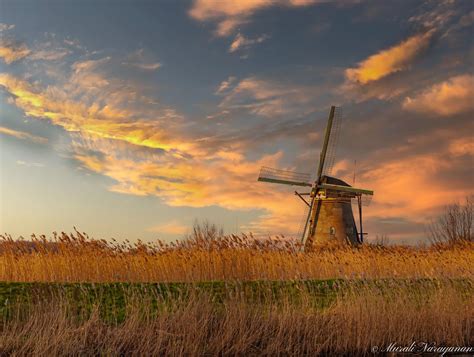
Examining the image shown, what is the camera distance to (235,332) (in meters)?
7.64

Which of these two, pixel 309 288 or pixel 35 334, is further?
pixel 309 288

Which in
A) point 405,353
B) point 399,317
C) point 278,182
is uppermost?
point 278,182

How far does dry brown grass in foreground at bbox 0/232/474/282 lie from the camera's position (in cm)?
1416

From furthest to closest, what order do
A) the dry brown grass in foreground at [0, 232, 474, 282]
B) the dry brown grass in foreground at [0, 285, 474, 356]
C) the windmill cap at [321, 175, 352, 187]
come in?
the windmill cap at [321, 175, 352, 187], the dry brown grass in foreground at [0, 232, 474, 282], the dry brown grass in foreground at [0, 285, 474, 356]

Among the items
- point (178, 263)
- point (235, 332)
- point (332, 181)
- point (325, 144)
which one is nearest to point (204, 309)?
point (235, 332)

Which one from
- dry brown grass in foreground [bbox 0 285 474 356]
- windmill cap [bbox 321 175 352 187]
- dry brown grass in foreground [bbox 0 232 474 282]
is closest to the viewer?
dry brown grass in foreground [bbox 0 285 474 356]

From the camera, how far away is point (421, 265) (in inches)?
634

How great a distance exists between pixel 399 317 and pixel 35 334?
19.3 feet

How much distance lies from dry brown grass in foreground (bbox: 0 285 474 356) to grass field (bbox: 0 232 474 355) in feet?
0.06

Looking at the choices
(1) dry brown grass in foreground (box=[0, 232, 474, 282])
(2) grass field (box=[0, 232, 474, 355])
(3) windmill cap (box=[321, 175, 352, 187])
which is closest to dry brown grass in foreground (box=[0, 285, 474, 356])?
(2) grass field (box=[0, 232, 474, 355])

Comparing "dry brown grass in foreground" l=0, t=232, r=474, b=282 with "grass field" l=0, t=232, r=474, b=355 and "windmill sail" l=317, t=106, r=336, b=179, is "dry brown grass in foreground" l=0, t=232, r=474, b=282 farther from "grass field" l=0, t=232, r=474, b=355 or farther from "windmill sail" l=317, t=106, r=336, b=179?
"windmill sail" l=317, t=106, r=336, b=179

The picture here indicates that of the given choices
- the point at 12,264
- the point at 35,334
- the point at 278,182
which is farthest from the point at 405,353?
the point at 278,182

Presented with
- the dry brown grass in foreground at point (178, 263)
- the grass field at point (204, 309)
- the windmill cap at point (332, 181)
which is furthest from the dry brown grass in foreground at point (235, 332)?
the windmill cap at point (332, 181)

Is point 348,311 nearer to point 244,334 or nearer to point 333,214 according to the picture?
point 244,334
